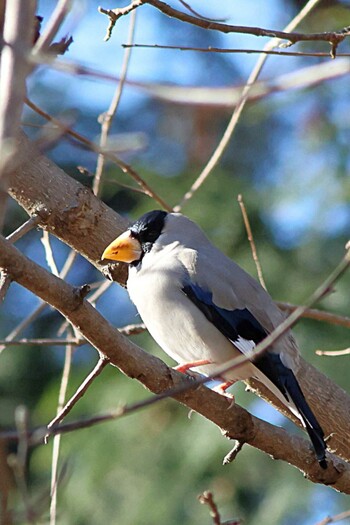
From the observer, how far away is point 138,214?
6.17 meters

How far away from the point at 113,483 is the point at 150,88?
15.1 ft

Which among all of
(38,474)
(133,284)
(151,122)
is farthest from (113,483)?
(151,122)

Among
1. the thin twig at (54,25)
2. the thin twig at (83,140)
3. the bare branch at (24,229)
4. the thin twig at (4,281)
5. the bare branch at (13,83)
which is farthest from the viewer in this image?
the bare branch at (24,229)

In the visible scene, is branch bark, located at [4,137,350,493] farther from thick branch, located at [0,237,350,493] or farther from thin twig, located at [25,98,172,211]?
thin twig, located at [25,98,172,211]

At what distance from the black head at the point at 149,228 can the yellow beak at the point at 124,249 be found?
0.07m

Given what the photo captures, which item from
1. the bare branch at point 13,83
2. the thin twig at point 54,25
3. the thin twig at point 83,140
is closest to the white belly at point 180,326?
the thin twig at point 83,140

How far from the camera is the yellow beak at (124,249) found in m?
3.66

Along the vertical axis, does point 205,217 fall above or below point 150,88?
above

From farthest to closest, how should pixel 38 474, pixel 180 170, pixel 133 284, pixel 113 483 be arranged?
pixel 180 170 < pixel 38 474 < pixel 113 483 < pixel 133 284

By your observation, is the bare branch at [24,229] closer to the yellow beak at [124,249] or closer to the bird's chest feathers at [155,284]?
the yellow beak at [124,249]

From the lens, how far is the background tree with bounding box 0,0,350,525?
179 centimetres

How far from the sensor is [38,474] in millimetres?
6645

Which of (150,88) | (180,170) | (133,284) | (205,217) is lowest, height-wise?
(150,88)

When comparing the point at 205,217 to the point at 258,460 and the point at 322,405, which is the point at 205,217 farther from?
the point at 322,405
